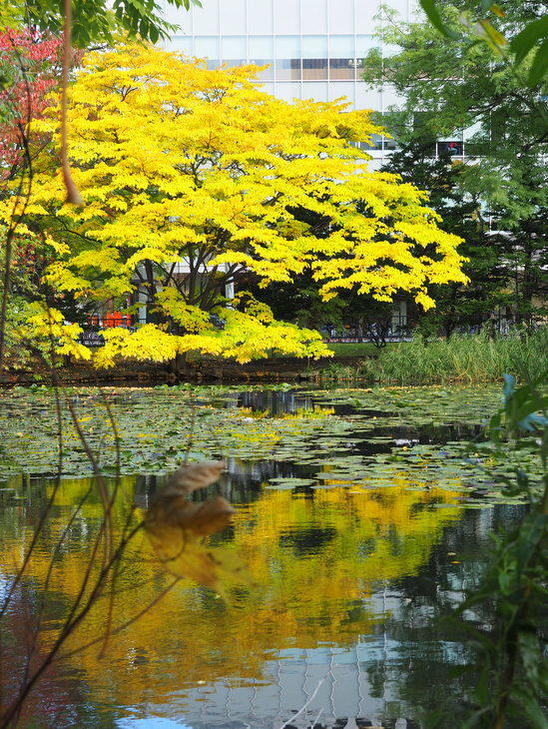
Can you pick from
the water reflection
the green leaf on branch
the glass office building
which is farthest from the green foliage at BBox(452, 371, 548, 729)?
the glass office building

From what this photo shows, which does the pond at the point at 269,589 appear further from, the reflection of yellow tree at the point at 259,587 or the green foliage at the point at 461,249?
the green foliage at the point at 461,249

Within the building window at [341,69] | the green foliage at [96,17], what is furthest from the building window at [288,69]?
the green foliage at [96,17]

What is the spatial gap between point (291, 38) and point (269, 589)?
5009cm

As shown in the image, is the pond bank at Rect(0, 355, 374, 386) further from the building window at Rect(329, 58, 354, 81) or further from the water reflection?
the building window at Rect(329, 58, 354, 81)

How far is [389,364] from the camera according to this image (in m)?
23.7

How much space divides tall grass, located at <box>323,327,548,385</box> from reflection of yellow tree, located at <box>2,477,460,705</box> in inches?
536

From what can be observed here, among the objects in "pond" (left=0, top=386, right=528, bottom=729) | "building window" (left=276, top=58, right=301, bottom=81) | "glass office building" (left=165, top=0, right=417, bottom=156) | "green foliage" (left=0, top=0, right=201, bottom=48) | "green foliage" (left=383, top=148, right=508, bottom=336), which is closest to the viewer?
"pond" (left=0, top=386, right=528, bottom=729)

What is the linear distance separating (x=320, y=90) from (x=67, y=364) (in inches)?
1222

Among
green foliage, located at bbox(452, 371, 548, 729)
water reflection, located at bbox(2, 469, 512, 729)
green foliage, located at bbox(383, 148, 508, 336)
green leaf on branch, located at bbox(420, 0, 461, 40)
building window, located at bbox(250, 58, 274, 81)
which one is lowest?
water reflection, located at bbox(2, 469, 512, 729)

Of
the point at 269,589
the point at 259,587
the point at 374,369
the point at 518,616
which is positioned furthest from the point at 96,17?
the point at 374,369

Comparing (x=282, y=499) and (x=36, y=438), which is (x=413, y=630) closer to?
(x=282, y=499)

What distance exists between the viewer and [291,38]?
52.5 meters

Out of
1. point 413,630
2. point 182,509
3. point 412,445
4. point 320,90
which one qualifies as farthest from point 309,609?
point 320,90

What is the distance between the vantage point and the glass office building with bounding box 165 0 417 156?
51.7m
